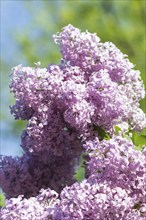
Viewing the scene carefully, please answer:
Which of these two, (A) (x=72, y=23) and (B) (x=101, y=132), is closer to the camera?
A: (B) (x=101, y=132)

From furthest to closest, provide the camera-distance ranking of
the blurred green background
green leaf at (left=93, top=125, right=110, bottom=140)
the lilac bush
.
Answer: the blurred green background
green leaf at (left=93, top=125, right=110, bottom=140)
the lilac bush

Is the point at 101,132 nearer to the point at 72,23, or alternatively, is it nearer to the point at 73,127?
the point at 73,127

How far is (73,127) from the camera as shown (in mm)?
3529

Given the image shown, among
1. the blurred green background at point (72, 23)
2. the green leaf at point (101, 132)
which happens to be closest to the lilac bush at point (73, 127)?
the green leaf at point (101, 132)

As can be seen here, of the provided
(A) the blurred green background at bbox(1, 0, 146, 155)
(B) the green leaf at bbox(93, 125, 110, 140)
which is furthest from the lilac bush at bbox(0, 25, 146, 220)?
(A) the blurred green background at bbox(1, 0, 146, 155)

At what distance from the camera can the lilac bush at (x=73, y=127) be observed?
308cm

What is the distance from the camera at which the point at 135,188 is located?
306cm

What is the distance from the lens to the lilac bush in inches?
121

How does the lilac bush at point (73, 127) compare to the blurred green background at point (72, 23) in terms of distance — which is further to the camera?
the blurred green background at point (72, 23)

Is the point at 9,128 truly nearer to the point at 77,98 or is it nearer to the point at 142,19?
the point at 142,19

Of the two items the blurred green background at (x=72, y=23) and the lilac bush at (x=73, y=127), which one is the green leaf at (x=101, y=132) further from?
the blurred green background at (x=72, y=23)

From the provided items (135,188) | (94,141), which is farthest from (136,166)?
(94,141)

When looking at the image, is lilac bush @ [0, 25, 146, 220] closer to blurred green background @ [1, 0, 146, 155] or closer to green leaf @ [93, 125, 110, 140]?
green leaf @ [93, 125, 110, 140]

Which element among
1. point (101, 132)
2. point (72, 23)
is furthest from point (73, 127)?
point (72, 23)
